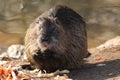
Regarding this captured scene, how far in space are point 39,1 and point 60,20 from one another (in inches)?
312

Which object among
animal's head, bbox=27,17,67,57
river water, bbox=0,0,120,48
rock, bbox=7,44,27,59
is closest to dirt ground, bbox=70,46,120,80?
animal's head, bbox=27,17,67,57

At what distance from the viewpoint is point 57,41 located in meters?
6.35

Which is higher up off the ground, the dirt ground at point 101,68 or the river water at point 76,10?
the river water at point 76,10

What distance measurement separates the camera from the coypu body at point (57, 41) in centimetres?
619

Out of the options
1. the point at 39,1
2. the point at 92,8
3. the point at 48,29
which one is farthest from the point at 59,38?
the point at 39,1

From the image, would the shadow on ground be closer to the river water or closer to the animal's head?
the animal's head

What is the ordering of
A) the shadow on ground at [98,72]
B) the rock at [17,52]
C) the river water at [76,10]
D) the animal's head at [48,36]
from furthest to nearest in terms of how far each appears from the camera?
the river water at [76,10] → the rock at [17,52] → the shadow on ground at [98,72] → the animal's head at [48,36]

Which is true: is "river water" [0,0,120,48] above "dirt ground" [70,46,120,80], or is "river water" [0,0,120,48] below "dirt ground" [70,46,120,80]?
above

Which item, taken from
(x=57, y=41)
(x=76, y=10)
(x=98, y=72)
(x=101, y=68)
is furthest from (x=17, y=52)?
(x=76, y=10)

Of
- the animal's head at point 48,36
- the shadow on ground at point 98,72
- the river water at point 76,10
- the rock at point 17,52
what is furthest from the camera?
the river water at point 76,10

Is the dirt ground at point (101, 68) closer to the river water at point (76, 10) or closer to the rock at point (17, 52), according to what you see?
the rock at point (17, 52)

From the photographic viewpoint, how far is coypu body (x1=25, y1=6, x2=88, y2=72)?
619cm

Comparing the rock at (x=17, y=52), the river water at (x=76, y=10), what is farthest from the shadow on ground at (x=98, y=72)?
the river water at (x=76, y=10)

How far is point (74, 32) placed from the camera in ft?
23.1
